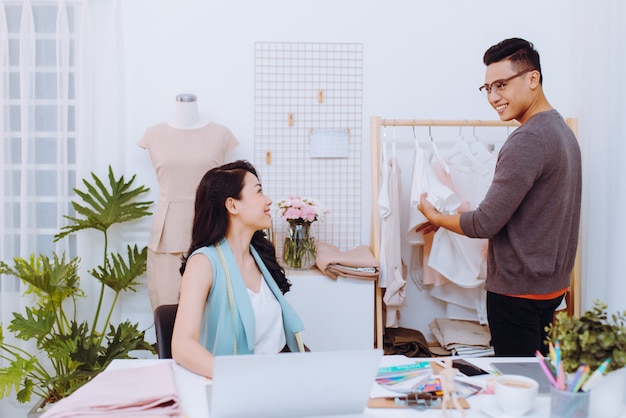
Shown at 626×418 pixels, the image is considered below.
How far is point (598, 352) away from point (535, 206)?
0.91m

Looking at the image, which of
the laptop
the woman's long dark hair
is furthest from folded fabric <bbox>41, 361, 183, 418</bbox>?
the woman's long dark hair

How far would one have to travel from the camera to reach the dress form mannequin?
3.13 meters

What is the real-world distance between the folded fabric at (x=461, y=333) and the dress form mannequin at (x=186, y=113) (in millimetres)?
1620

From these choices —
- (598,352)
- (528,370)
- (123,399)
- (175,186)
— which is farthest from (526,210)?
(175,186)

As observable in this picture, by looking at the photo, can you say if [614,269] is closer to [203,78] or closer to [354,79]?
[354,79]

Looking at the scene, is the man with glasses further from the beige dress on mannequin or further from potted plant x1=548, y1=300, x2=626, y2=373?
the beige dress on mannequin

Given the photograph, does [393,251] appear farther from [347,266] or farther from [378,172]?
[378,172]

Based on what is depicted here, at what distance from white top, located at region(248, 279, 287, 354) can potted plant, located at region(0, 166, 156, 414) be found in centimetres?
115

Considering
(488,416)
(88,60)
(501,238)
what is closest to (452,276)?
(501,238)

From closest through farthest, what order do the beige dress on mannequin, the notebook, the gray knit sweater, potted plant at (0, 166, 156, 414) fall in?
the notebook → the gray knit sweater → potted plant at (0, 166, 156, 414) → the beige dress on mannequin

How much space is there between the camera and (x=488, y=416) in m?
1.39

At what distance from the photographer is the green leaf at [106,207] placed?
3.09 m

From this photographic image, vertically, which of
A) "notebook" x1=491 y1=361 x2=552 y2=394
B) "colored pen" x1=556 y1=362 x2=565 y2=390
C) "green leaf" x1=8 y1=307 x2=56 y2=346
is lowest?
"green leaf" x1=8 y1=307 x2=56 y2=346

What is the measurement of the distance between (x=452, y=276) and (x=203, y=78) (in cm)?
166
